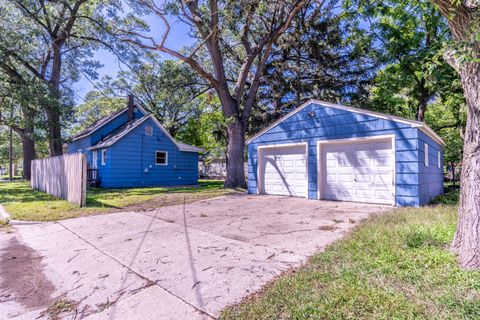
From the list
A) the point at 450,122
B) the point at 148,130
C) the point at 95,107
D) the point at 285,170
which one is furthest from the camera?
the point at 95,107

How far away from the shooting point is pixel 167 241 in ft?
14.2

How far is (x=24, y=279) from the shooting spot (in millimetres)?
3141

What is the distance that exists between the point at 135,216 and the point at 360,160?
6.75 metres

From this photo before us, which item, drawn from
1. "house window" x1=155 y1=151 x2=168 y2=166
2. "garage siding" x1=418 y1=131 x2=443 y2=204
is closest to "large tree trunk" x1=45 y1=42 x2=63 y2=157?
"house window" x1=155 y1=151 x2=168 y2=166

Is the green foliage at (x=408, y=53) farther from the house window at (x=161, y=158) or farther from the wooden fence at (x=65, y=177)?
the house window at (x=161, y=158)

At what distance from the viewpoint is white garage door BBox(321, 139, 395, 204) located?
756cm

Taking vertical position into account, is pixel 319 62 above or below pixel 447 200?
above

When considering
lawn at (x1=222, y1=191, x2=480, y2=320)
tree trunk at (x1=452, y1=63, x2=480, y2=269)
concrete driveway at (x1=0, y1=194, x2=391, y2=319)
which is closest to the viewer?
lawn at (x1=222, y1=191, x2=480, y2=320)

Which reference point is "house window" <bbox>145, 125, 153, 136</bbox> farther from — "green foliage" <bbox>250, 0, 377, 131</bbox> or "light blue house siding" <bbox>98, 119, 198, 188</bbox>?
"green foliage" <bbox>250, 0, 377, 131</bbox>

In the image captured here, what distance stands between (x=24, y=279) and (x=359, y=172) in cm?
815

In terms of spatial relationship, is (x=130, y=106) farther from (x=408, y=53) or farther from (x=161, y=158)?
(x=408, y=53)

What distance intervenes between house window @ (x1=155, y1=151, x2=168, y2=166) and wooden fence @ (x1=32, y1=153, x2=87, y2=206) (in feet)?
19.9

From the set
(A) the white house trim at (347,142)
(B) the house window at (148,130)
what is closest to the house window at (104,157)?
(B) the house window at (148,130)

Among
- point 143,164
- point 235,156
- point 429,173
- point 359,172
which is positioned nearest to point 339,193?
point 359,172
